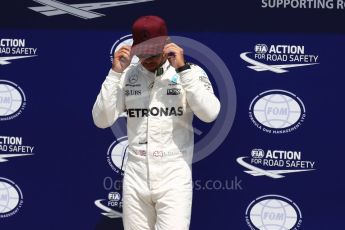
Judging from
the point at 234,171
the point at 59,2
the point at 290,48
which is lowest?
the point at 234,171

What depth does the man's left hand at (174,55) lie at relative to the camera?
10.3 feet

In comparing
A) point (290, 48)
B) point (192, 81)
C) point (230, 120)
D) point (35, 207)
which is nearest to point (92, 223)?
point (35, 207)

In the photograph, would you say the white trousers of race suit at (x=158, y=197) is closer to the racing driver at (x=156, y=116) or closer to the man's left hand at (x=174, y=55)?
the racing driver at (x=156, y=116)

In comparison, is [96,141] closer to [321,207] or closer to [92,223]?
[92,223]

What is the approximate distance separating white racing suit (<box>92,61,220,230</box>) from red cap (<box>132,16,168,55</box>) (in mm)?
162

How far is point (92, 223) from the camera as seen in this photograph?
3998 millimetres

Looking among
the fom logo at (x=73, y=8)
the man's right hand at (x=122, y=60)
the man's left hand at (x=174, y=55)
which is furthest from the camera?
the fom logo at (x=73, y=8)

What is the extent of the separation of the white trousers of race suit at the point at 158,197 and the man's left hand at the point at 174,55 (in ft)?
1.67

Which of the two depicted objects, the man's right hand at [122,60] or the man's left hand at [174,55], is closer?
the man's left hand at [174,55]

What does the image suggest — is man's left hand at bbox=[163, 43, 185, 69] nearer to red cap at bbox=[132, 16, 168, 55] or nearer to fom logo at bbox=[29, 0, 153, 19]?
red cap at bbox=[132, 16, 168, 55]

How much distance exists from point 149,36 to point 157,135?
1.67 ft

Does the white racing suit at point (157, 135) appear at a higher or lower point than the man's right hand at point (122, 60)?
lower

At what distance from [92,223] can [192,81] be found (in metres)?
1.36

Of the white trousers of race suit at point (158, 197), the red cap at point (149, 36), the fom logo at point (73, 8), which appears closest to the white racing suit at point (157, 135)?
the white trousers of race suit at point (158, 197)
